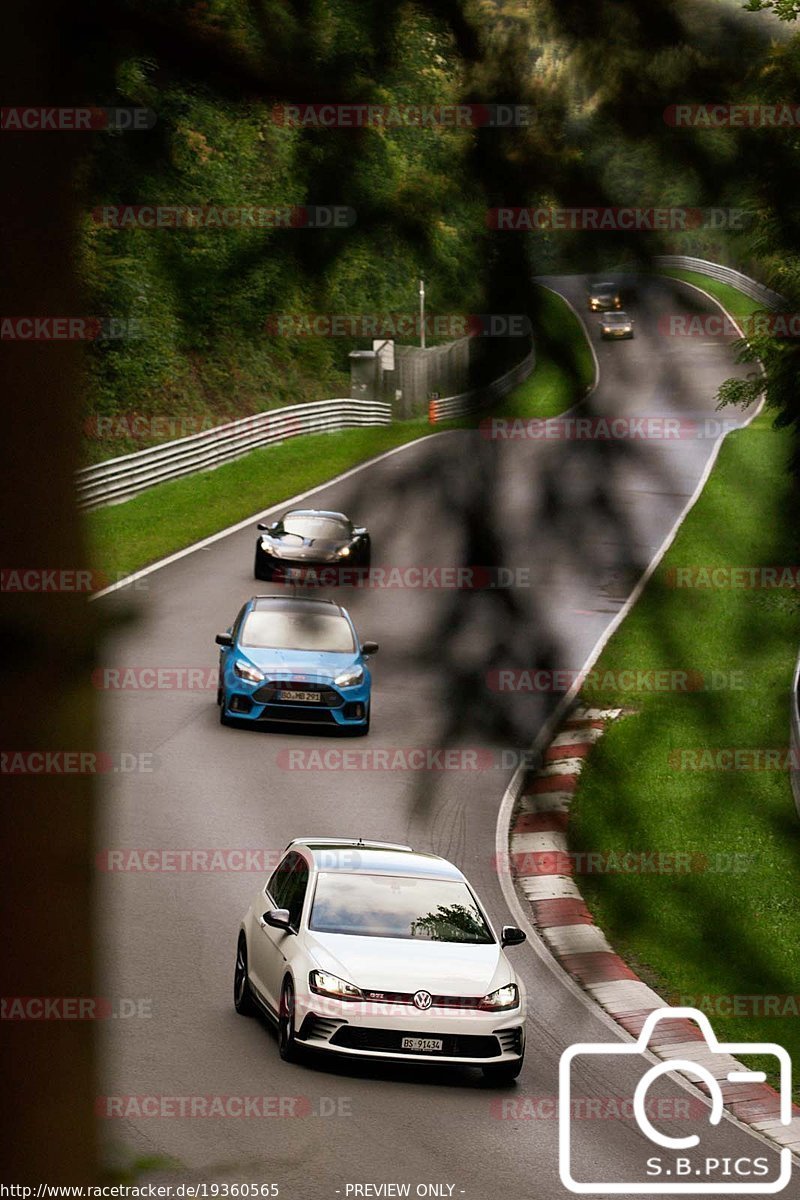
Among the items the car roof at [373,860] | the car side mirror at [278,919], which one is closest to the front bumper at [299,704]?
the car roof at [373,860]

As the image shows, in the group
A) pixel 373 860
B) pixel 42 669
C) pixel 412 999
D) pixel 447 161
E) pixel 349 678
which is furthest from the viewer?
pixel 349 678

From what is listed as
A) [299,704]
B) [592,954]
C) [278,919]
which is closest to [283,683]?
[299,704]

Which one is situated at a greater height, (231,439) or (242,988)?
(231,439)

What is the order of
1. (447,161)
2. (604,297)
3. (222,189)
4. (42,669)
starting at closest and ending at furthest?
(42,669) → (222,189) → (447,161) → (604,297)

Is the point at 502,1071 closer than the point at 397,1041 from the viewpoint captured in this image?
No

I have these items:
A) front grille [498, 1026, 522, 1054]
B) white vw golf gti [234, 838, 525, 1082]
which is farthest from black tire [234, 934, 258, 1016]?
front grille [498, 1026, 522, 1054]

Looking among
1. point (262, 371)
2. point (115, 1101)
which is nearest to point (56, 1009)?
point (262, 371)

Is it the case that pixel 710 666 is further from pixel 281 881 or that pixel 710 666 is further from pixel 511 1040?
pixel 281 881
